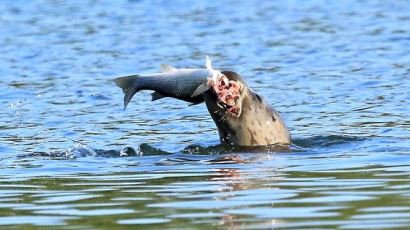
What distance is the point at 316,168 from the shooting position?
10.7 m

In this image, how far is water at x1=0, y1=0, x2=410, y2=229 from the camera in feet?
28.2

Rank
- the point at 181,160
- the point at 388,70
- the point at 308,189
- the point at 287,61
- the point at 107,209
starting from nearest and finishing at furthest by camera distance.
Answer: the point at 107,209 < the point at 308,189 < the point at 181,160 < the point at 388,70 < the point at 287,61

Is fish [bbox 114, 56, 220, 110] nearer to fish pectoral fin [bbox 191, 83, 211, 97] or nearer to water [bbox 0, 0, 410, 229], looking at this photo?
fish pectoral fin [bbox 191, 83, 211, 97]

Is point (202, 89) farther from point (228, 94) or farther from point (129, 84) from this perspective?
point (129, 84)

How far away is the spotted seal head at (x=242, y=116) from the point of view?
11.6 m

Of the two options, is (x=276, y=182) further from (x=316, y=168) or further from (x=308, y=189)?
(x=316, y=168)

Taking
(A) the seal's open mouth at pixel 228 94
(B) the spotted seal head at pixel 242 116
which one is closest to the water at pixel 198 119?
(B) the spotted seal head at pixel 242 116

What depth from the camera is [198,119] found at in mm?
15172

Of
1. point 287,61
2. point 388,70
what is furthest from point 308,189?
point 287,61

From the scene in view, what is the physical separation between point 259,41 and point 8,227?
592 inches

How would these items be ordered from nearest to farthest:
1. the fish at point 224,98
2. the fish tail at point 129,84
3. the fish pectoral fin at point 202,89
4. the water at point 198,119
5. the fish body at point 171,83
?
the water at point 198,119
the fish pectoral fin at point 202,89
the fish at point 224,98
the fish body at point 171,83
the fish tail at point 129,84

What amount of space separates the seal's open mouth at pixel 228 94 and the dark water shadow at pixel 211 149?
39 centimetres

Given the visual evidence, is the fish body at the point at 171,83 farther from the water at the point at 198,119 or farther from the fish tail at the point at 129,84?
the water at the point at 198,119

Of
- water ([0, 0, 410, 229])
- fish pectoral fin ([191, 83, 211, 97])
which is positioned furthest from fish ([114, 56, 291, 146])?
water ([0, 0, 410, 229])
